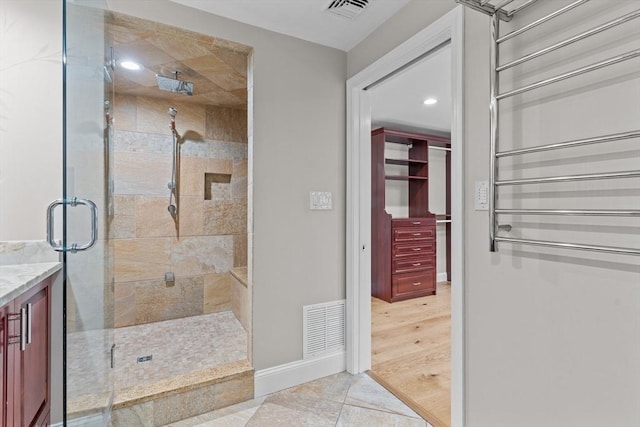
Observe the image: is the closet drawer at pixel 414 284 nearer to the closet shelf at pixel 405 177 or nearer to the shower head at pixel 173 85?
the closet shelf at pixel 405 177

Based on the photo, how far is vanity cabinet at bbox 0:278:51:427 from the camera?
3.49ft

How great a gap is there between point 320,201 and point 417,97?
1.80 metres

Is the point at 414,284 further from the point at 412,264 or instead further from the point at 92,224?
the point at 92,224

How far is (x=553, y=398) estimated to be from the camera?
3.55ft

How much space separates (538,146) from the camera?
1088mm

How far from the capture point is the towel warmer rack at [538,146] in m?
0.85

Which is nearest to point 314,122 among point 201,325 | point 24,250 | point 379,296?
point 24,250

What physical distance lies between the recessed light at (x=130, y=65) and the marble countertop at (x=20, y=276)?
1.49 metres

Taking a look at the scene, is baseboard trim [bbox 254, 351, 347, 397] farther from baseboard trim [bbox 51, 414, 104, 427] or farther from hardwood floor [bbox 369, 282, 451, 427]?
baseboard trim [bbox 51, 414, 104, 427]

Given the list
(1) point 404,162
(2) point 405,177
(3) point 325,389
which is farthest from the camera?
(1) point 404,162

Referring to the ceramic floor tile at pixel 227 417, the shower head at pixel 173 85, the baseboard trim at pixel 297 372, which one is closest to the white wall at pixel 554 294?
the baseboard trim at pixel 297 372

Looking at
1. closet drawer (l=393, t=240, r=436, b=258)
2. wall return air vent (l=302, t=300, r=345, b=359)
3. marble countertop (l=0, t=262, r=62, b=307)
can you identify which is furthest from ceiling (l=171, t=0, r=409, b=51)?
closet drawer (l=393, t=240, r=436, b=258)

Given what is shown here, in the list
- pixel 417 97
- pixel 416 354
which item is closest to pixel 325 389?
pixel 416 354

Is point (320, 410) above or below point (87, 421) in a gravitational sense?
below
